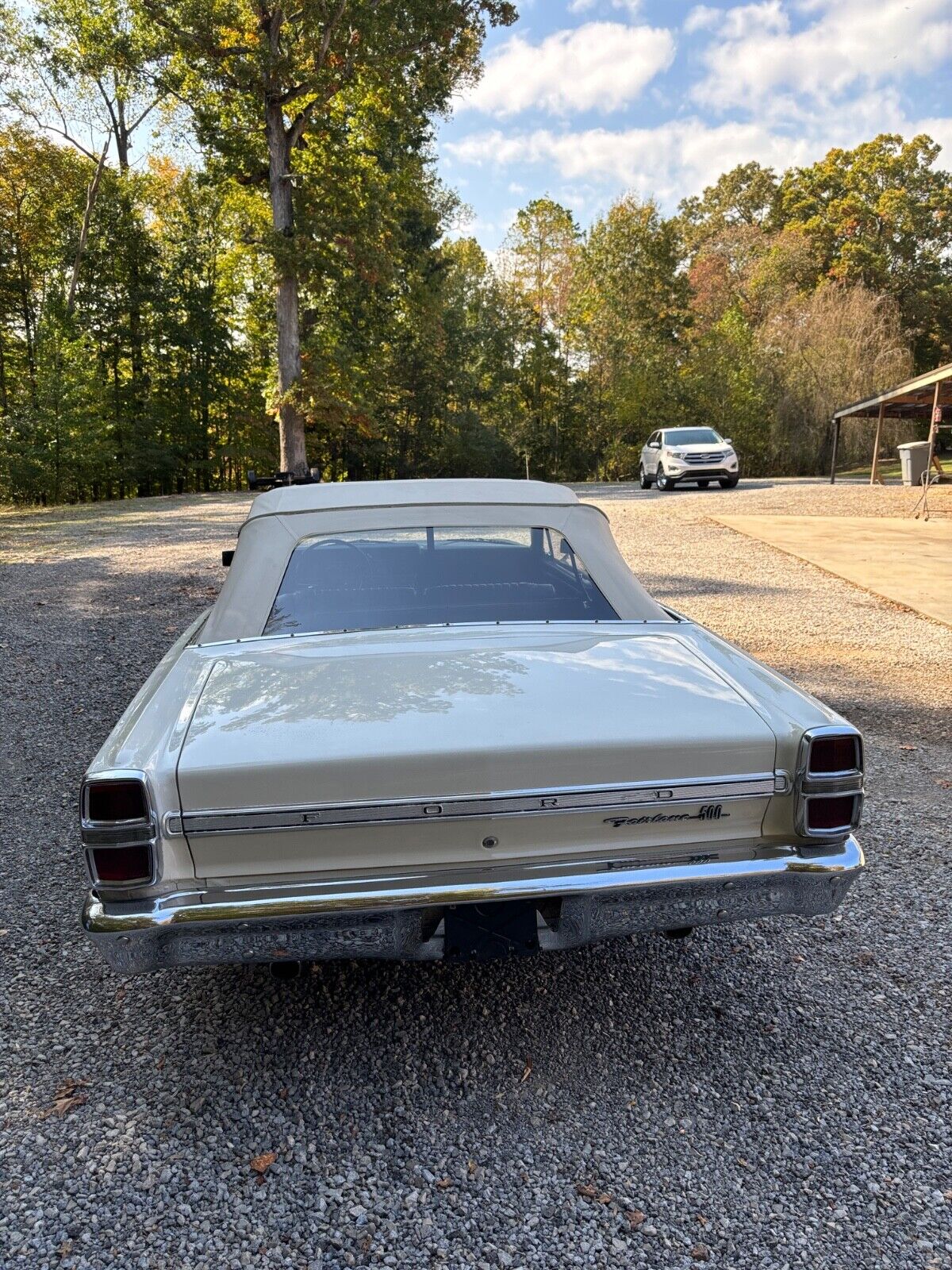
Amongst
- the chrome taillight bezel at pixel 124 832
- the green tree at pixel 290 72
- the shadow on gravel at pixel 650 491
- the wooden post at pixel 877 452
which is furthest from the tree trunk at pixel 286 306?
the chrome taillight bezel at pixel 124 832

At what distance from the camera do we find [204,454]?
31531mm

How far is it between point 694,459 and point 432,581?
20.2 metres

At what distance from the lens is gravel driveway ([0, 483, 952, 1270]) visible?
182 centimetres

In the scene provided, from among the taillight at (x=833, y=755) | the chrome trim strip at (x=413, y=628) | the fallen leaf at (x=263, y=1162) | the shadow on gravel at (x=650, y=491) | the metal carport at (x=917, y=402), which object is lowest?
the fallen leaf at (x=263, y=1162)

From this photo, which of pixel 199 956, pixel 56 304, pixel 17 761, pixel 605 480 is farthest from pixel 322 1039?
pixel 605 480

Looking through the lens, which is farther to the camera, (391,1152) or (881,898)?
(881,898)

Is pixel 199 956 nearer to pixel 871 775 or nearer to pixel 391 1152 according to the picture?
pixel 391 1152

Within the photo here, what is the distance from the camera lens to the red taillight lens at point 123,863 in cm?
195

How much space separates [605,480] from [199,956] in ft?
119

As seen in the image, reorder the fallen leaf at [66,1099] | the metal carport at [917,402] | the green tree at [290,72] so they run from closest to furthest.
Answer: the fallen leaf at [66,1099] < the metal carport at [917,402] < the green tree at [290,72]

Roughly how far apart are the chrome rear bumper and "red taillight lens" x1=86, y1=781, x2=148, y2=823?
0.67 feet

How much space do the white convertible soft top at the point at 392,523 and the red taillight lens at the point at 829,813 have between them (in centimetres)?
106

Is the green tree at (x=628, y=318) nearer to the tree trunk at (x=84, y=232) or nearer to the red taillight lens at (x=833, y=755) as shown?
the tree trunk at (x=84, y=232)

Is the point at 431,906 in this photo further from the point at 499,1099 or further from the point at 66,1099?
the point at 66,1099
